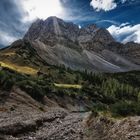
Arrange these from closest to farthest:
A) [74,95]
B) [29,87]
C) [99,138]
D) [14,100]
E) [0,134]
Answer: [99,138] → [0,134] → [14,100] → [29,87] → [74,95]

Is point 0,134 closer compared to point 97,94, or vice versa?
point 0,134

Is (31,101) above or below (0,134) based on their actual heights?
above

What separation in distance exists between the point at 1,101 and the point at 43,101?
29.4 meters

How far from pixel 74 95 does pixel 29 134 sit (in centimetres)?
9986

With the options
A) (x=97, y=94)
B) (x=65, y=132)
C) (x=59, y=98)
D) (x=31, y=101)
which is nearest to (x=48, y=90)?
(x=59, y=98)

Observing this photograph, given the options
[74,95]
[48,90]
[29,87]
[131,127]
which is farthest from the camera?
[74,95]

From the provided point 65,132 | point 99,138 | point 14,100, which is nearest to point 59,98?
point 14,100

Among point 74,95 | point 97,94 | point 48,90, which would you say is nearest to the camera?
point 48,90

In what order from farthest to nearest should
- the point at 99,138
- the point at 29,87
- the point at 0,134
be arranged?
the point at 29,87 < the point at 0,134 < the point at 99,138

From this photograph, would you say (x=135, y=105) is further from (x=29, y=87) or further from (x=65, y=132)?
(x=29, y=87)

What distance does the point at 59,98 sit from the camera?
130 metres

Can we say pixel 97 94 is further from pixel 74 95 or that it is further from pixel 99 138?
pixel 99 138

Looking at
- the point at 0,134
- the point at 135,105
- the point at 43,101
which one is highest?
the point at 43,101

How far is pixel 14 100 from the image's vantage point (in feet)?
285
